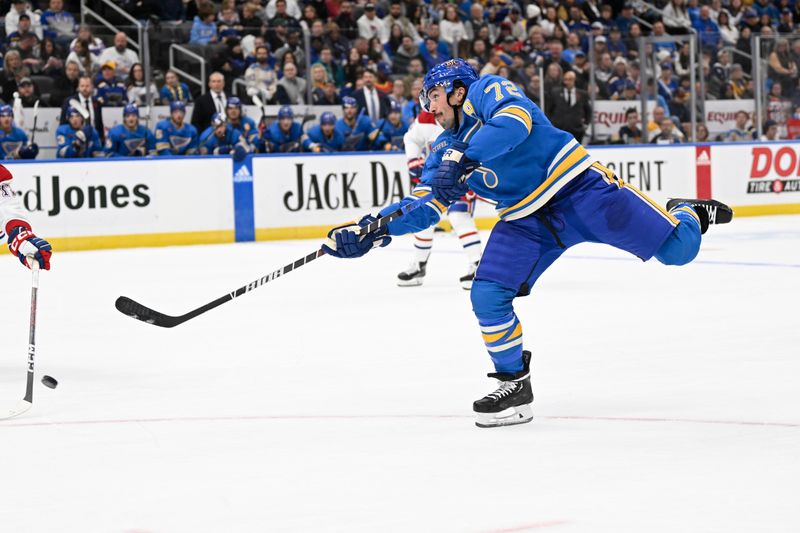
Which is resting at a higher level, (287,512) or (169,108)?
(169,108)

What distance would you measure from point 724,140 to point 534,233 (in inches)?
474

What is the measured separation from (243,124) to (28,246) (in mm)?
8285

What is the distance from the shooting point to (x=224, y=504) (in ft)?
9.90

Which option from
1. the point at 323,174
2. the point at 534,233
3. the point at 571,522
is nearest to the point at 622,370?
the point at 534,233

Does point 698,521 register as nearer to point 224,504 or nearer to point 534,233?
point 224,504

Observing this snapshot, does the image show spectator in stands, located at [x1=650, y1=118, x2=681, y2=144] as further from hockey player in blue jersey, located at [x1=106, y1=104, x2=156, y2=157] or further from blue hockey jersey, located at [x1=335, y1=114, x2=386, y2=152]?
hockey player in blue jersey, located at [x1=106, y1=104, x2=156, y2=157]

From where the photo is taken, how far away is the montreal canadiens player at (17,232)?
15.4 ft

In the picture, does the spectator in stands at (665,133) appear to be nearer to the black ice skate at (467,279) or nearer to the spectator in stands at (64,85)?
the spectator in stands at (64,85)

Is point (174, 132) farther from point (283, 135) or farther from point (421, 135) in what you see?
point (421, 135)

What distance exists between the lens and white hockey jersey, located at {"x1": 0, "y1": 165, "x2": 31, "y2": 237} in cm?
489

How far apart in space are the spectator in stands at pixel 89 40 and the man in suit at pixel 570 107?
4988 mm

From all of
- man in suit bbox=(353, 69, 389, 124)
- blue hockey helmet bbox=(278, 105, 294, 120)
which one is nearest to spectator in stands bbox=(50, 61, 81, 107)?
blue hockey helmet bbox=(278, 105, 294, 120)

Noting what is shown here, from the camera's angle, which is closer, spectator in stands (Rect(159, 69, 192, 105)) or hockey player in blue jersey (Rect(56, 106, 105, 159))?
hockey player in blue jersey (Rect(56, 106, 105, 159))

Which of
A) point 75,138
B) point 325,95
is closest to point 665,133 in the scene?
point 325,95
